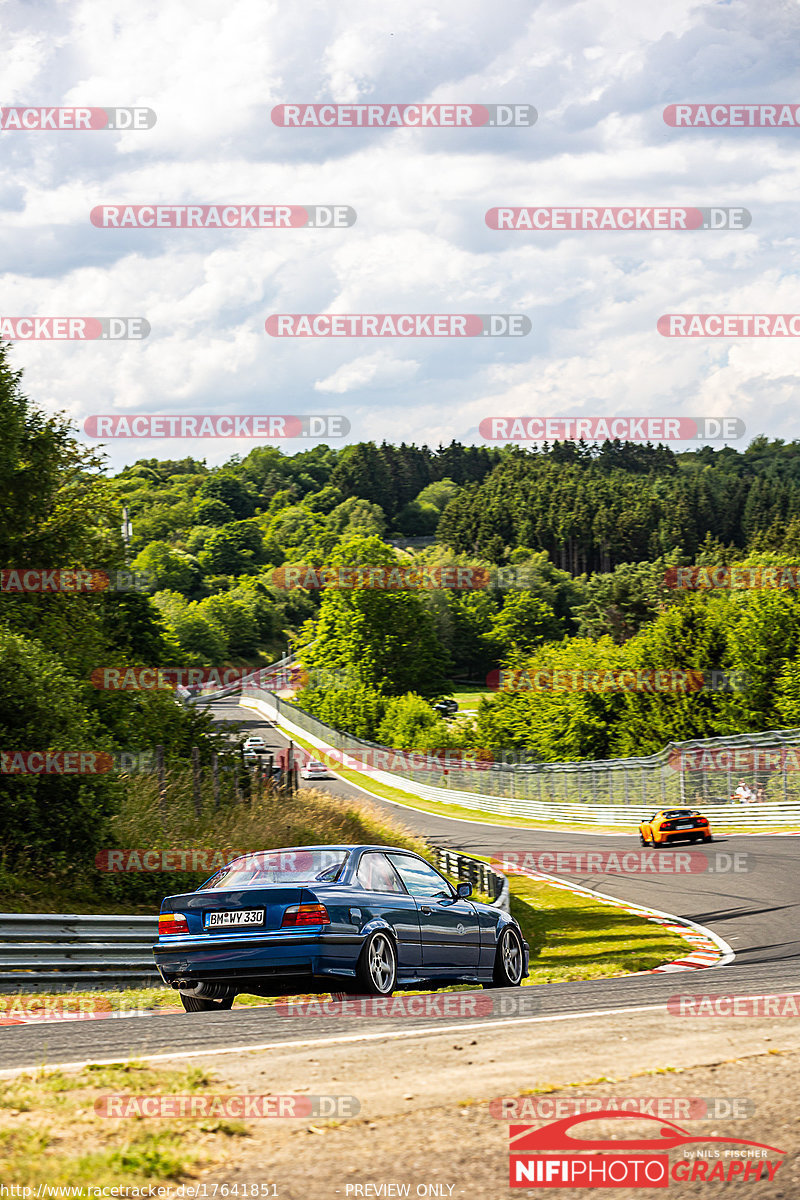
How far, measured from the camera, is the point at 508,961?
1128 centimetres

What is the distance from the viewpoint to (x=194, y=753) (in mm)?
22438

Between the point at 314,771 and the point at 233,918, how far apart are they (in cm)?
6048

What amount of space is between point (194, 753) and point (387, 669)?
78492mm

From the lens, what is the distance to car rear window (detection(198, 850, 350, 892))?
30.9ft

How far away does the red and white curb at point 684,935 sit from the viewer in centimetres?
1475

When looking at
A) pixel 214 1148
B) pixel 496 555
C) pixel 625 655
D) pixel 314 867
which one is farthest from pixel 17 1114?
pixel 496 555

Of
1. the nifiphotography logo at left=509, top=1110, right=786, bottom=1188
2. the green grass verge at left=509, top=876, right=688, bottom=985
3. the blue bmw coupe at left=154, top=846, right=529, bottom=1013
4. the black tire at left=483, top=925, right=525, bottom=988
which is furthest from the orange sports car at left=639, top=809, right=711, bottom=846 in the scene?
the nifiphotography logo at left=509, top=1110, right=786, bottom=1188

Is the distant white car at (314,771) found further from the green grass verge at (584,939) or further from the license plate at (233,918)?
the license plate at (233,918)

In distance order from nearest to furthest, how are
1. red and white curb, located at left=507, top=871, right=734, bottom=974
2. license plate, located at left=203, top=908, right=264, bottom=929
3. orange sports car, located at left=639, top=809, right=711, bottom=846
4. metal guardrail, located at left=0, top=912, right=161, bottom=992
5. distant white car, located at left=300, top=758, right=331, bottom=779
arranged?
license plate, located at left=203, top=908, right=264, bottom=929 → metal guardrail, located at left=0, top=912, right=161, bottom=992 → red and white curb, located at left=507, top=871, right=734, bottom=974 → orange sports car, located at left=639, top=809, right=711, bottom=846 → distant white car, located at left=300, top=758, right=331, bottom=779

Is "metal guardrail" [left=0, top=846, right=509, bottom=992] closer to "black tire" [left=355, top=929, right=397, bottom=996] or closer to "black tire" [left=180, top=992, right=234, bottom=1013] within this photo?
"black tire" [left=180, top=992, right=234, bottom=1013]

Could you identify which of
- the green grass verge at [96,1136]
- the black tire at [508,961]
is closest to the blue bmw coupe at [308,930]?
the black tire at [508,961]

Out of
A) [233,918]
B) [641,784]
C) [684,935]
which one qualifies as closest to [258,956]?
[233,918]

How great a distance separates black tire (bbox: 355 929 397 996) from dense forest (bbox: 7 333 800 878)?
7181 mm

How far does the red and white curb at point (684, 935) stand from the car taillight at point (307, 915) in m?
6.71
